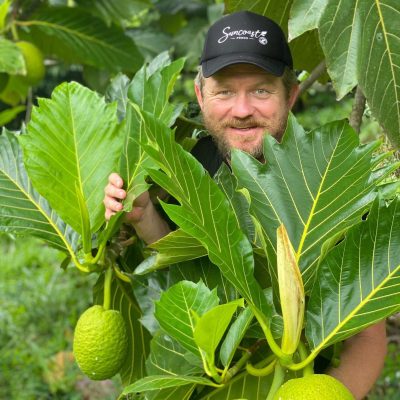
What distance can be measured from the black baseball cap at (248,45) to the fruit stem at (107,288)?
0.41m

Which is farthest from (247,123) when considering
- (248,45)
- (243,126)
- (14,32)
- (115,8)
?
(115,8)

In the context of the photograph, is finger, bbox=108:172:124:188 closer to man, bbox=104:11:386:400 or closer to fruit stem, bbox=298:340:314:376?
man, bbox=104:11:386:400

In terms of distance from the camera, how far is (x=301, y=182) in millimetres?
1075

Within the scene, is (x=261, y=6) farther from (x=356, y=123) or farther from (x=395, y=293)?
(x=395, y=293)

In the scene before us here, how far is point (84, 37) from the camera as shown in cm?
254

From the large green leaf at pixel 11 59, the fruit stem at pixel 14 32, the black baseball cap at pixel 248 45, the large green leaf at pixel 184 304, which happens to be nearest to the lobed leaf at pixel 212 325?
the large green leaf at pixel 184 304

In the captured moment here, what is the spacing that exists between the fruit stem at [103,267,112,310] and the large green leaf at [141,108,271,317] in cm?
35

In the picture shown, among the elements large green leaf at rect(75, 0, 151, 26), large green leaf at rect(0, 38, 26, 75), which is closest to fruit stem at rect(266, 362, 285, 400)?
large green leaf at rect(0, 38, 26, 75)

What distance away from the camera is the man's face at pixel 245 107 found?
1393 millimetres

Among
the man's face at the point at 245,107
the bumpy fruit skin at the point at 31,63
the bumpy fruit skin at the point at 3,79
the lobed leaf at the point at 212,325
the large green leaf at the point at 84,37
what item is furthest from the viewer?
the large green leaf at the point at 84,37

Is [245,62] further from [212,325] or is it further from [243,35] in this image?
[212,325]

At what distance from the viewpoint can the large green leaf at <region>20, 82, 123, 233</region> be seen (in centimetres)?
121

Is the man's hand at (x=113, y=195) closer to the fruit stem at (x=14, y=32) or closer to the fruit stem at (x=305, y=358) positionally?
the fruit stem at (x=305, y=358)

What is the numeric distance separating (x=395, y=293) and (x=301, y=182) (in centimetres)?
20
